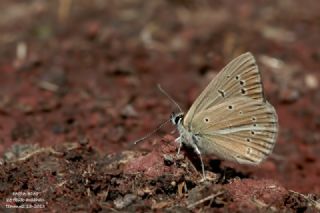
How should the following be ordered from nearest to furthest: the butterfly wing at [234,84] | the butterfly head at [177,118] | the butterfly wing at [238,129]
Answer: the butterfly wing at [234,84]
the butterfly wing at [238,129]
the butterfly head at [177,118]

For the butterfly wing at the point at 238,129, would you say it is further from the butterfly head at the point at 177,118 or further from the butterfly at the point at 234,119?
the butterfly head at the point at 177,118

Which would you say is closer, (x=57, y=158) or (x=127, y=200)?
(x=127, y=200)

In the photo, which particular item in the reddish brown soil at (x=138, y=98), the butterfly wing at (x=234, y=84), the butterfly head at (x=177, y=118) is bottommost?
the reddish brown soil at (x=138, y=98)


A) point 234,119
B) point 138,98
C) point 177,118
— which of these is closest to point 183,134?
point 177,118

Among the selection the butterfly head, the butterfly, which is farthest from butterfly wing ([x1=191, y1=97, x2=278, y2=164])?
the butterfly head

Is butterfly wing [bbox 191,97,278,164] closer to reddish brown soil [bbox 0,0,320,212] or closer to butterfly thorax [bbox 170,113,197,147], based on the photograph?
butterfly thorax [bbox 170,113,197,147]

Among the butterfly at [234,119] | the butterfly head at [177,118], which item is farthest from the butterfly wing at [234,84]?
the butterfly head at [177,118]

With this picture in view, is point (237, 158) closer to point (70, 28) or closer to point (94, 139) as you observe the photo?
point (94, 139)

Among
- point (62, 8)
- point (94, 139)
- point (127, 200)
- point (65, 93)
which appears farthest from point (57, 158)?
point (62, 8)
